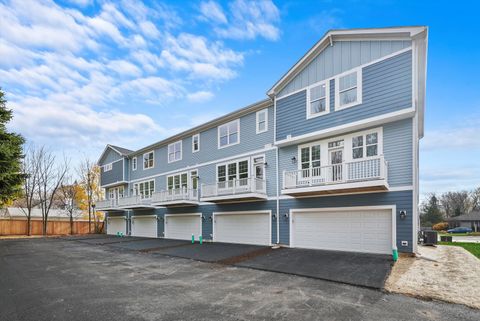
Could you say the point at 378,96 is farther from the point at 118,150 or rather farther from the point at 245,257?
the point at 118,150

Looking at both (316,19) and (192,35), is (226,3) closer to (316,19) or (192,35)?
(192,35)

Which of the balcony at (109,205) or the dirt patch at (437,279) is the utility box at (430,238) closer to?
the dirt patch at (437,279)

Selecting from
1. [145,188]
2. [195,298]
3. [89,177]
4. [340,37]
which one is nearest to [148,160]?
[145,188]

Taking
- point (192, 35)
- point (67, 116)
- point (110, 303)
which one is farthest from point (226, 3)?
point (67, 116)

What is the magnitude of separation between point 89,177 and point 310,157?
31.8 meters

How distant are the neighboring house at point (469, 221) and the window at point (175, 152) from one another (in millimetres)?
51219

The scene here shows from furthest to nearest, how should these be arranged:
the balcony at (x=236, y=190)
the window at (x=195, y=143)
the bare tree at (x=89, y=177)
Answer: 1. the bare tree at (x=89, y=177)
2. the window at (x=195, y=143)
3. the balcony at (x=236, y=190)

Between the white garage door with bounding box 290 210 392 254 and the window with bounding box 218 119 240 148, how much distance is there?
20.9 feet

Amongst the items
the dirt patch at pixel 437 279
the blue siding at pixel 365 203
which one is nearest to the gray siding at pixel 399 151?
the blue siding at pixel 365 203

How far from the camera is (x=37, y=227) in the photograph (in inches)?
1238

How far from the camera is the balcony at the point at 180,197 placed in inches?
759

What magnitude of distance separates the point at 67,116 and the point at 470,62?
96.3ft

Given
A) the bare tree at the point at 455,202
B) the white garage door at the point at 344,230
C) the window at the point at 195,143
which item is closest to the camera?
the white garage door at the point at 344,230

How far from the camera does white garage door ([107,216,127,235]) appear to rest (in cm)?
2797
